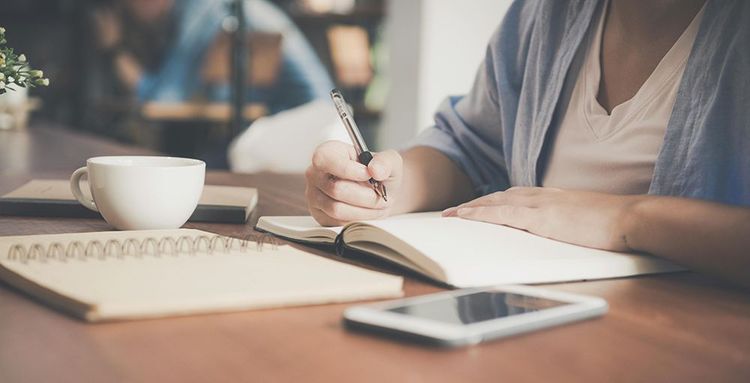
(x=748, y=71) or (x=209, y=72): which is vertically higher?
(x=748, y=71)

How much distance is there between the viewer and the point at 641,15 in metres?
1.08

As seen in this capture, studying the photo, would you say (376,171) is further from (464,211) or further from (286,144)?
(286,144)

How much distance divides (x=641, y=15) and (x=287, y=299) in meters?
0.72

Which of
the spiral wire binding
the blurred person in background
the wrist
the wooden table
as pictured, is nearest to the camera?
the wooden table

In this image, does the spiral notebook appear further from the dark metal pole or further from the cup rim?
the dark metal pole

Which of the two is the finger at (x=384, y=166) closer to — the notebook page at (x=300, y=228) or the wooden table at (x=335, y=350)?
the notebook page at (x=300, y=228)

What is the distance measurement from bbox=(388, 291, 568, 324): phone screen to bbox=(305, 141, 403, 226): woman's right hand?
0.33 meters

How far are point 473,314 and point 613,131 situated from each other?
0.62 metres

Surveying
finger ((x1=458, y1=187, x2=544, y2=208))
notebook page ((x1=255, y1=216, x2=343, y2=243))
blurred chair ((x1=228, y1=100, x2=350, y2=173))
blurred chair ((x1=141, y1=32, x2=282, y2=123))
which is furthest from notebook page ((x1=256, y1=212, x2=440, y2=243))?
blurred chair ((x1=141, y1=32, x2=282, y2=123))

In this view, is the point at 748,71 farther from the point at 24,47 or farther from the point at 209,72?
the point at 24,47

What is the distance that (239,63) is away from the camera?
3410mm

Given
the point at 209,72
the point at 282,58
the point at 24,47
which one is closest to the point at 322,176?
the point at 282,58

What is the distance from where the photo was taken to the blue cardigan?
886mm

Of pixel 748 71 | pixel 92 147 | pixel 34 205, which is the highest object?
pixel 748 71
